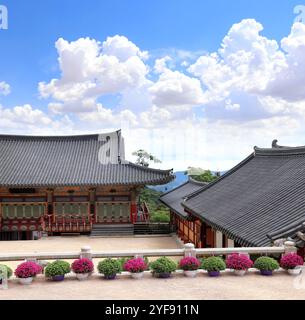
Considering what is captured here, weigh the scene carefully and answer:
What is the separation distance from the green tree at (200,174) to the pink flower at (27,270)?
148 feet

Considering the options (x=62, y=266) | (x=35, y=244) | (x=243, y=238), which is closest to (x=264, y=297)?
(x=243, y=238)

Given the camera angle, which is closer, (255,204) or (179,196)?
(255,204)

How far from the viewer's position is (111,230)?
3509 cm

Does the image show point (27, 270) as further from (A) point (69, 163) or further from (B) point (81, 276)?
(A) point (69, 163)

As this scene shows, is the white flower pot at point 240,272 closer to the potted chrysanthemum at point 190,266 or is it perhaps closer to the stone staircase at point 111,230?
the potted chrysanthemum at point 190,266

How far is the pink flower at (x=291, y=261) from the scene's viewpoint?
13.2 metres

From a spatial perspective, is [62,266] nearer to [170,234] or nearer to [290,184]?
[290,184]

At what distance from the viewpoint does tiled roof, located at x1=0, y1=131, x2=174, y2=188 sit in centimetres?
3578

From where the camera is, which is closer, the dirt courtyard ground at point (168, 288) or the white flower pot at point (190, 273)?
the dirt courtyard ground at point (168, 288)

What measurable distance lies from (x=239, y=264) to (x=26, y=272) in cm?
700

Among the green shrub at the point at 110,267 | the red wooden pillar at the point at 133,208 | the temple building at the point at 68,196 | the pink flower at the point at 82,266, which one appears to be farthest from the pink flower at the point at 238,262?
the red wooden pillar at the point at 133,208

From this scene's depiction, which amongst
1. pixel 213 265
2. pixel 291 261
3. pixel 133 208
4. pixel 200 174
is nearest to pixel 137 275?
pixel 213 265

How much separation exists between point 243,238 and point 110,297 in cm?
569

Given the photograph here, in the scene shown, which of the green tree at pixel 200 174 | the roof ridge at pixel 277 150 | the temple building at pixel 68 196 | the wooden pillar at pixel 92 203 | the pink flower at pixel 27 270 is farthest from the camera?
the green tree at pixel 200 174
